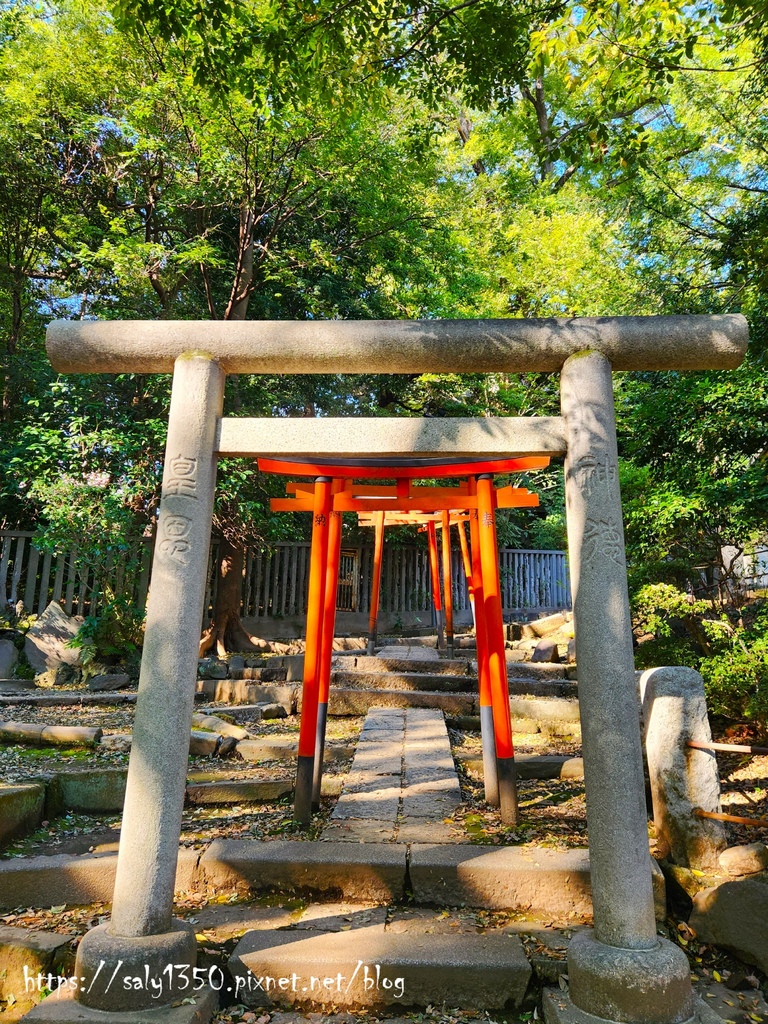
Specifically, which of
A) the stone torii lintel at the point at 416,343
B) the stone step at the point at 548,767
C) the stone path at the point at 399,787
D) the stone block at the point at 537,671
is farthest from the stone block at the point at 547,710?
the stone torii lintel at the point at 416,343

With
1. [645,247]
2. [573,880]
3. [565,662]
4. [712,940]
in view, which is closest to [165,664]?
[573,880]

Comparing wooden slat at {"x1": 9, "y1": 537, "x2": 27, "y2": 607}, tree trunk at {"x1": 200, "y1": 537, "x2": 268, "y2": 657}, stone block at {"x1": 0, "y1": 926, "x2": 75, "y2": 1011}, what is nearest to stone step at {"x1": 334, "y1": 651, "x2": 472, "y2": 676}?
tree trunk at {"x1": 200, "y1": 537, "x2": 268, "y2": 657}

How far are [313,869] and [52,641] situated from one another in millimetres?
7411

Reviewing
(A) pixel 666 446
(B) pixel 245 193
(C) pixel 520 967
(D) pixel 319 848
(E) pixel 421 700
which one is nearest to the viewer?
(C) pixel 520 967

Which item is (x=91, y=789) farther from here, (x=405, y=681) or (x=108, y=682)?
(x=405, y=681)

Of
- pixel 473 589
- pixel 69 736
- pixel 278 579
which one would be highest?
pixel 278 579

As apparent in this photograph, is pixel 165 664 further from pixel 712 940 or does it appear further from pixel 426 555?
pixel 426 555

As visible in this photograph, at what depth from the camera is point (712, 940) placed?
11.2 ft

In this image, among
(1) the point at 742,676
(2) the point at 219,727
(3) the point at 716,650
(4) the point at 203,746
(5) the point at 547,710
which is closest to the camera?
(1) the point at 742,676

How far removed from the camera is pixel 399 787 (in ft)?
16.8

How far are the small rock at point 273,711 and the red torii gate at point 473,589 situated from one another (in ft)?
10.5

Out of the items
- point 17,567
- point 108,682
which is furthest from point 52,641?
point 17,567

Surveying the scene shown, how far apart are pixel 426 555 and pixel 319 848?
1096cm

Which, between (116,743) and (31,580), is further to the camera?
(31,580)
